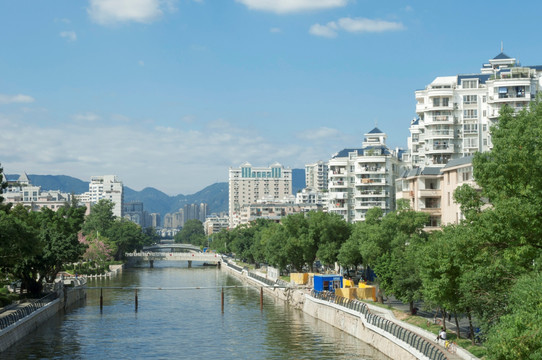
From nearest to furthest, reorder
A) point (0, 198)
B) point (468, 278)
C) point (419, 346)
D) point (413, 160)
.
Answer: point (468, 278)
point (419, 346)
point (0, 198)
point (413, 160)

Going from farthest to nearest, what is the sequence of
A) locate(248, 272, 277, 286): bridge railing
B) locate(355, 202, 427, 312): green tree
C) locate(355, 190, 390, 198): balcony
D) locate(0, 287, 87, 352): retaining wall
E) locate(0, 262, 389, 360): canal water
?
1. locate(355, 190, 390, 198): balcony
2. locate(248, 272, 277, 286): bridge railing
3. locate(355, 202, 427, 312): green tree
4. locate(0, 262, 389, 360): canal water
5. locate(0, 287, 87, 352): retaining wall

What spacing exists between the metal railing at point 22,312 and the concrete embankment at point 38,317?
1.00 feet

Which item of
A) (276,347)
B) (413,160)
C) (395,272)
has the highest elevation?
(413,160)

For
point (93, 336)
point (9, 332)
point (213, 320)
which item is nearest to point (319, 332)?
point (213, 320)

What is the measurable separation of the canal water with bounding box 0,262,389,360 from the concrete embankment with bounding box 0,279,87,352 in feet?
2.64

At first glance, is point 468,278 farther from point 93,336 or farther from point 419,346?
point 93,336

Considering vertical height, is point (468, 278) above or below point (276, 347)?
above

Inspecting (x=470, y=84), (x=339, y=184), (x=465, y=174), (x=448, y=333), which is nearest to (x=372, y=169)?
(x=339, y=184)

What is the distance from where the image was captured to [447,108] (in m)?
111

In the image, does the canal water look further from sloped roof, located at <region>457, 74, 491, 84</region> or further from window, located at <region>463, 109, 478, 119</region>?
sloped roof, located at <region>457, 74, 491, 84</region>

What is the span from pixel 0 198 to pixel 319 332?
3435 centimetres

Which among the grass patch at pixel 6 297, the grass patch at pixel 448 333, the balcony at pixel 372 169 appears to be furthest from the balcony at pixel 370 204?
the grass patch at pixel 6 297

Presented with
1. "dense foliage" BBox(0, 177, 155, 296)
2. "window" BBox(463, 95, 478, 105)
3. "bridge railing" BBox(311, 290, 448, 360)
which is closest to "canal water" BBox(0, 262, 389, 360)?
"bridge railing" BBox(311, 290, 448, 360)

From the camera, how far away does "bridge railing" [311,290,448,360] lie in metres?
44.7
